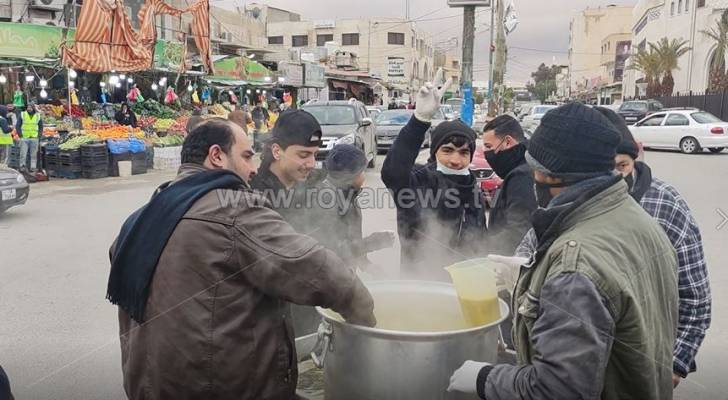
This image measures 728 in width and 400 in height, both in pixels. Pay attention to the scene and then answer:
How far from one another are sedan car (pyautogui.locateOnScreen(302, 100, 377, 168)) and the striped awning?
15.9 ft

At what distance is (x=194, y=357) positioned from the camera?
1815 millimetres

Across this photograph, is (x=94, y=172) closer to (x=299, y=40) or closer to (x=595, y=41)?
(x=299, y=40)

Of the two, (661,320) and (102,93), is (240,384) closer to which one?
(661,320)

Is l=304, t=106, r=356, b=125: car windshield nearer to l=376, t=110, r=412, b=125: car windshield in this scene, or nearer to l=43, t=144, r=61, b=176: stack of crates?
l=376, t=110, r=412, b=125: car windshield

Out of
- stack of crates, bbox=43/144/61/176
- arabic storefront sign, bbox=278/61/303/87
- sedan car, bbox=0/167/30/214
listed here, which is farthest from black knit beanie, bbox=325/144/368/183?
arabic storefront sign, bbox=278/61/303/87

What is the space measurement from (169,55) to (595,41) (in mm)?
85821

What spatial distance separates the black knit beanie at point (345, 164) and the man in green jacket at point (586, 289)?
193 centimetres

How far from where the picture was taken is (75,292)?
602 cm

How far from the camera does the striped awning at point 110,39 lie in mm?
14477

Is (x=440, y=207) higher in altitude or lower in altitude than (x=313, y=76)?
lower

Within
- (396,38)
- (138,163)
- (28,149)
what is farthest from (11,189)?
(396,38)

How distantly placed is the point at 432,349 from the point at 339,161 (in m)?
1.93

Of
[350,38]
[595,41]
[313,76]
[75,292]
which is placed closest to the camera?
[75,292]

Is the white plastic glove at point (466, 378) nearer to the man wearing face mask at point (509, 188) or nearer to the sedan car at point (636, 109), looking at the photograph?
the man wearing face mask at point (509, 188)
